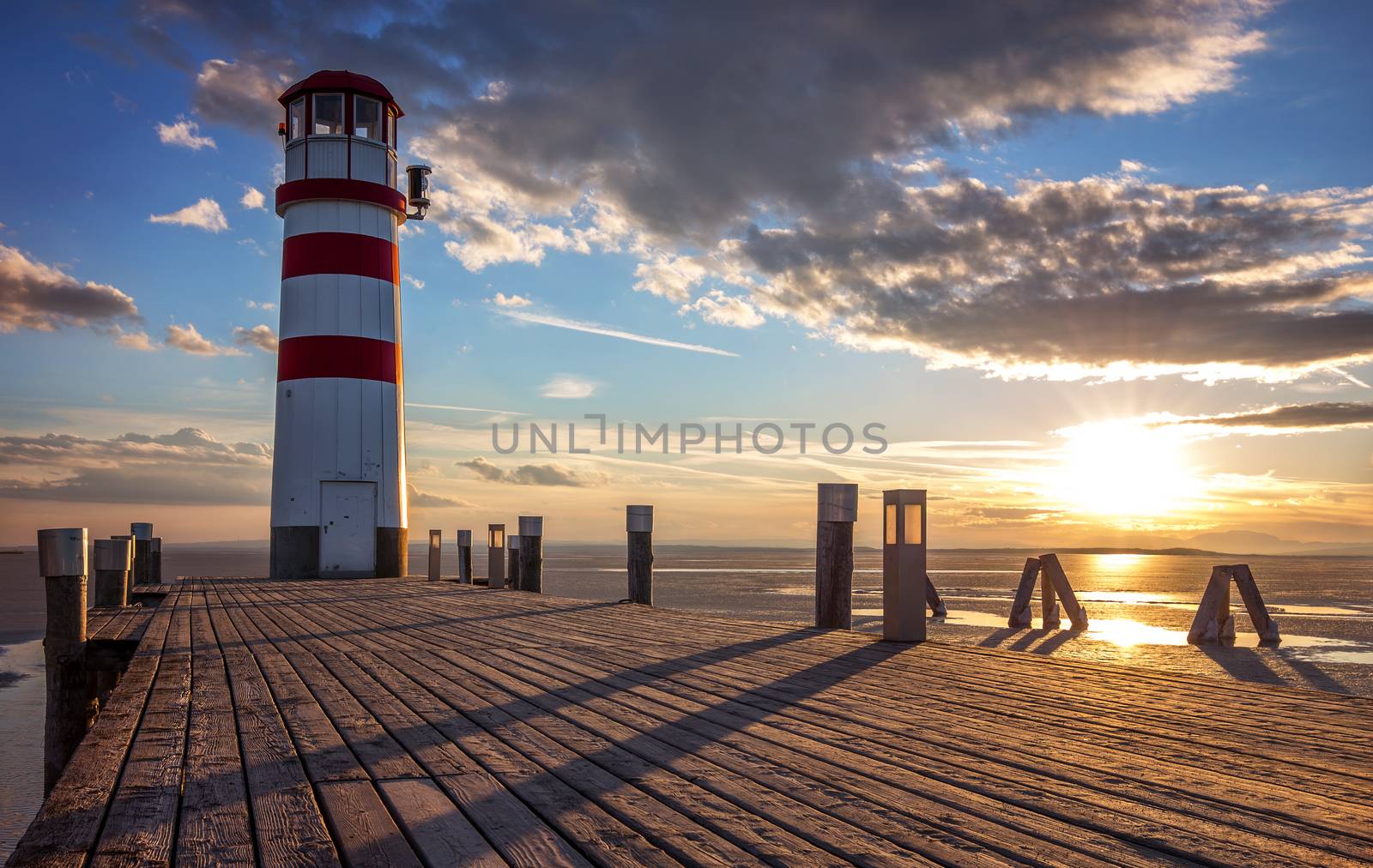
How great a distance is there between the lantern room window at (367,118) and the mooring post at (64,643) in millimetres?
12626

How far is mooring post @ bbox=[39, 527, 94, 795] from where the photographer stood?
781 centimetres

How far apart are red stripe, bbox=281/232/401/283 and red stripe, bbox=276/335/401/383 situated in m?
1.25

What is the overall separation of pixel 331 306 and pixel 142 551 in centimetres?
690

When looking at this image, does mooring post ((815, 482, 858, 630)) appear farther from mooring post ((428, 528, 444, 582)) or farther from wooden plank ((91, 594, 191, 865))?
mooring post ((428, 528, 444, 582))

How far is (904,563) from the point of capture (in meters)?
7.89

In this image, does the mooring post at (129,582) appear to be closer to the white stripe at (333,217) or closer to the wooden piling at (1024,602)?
the white stripe at (333,217)

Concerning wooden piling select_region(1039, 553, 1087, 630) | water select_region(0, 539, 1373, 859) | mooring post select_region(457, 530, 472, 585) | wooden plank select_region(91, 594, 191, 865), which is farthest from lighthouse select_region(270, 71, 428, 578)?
wooden plank select_region(91, 594, 191, 865)

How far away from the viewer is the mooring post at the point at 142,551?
19625 mm

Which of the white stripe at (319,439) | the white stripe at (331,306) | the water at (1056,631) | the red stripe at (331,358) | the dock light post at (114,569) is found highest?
the white stripe at (331,306)

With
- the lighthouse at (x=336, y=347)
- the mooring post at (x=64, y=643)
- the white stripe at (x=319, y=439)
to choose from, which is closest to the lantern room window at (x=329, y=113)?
the lighthouse at (x=336, y=347)

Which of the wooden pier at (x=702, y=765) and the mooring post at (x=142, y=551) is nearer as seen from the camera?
the wooden pier at (x=702, y=765)

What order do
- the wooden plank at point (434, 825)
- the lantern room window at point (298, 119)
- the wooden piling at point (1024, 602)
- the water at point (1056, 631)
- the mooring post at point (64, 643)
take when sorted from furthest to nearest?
the lantern room window at point (298, 119) → the wooden piling at point (1024, 602) → the water at point (1056, 631) → the mooring post at point (64, 643) → the wooden plank at point (434, 825)

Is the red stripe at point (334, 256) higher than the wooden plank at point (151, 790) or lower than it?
higher

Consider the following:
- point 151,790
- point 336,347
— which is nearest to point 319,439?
point 336,347
